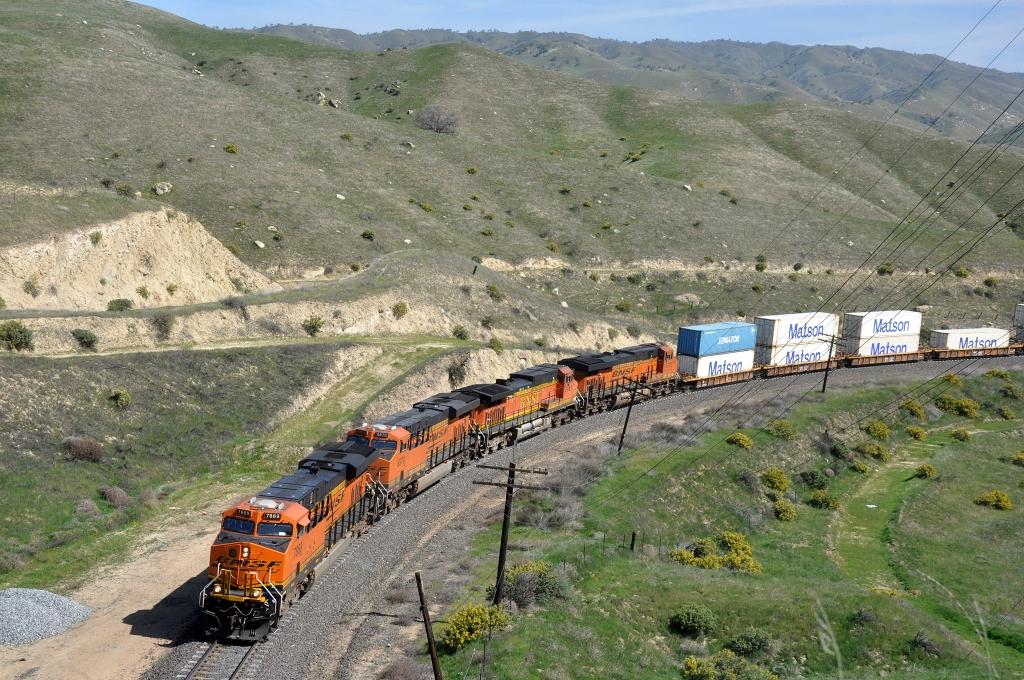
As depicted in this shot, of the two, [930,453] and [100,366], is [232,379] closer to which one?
[100,366]

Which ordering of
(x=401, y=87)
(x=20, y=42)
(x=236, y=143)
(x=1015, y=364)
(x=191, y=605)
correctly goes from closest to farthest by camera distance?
(x=191, y=605) < (x=1015, y=364) < (x=236, y=143) < (x=20, y=42) < (x=401, y=87)

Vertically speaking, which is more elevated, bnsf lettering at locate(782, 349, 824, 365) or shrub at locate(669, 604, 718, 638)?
bnsf lettering at locate(782, 349, 824, 365)

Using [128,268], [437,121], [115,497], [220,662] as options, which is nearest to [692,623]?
[220,662]

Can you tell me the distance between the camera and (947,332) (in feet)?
272

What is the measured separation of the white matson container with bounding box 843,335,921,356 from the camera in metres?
78.9

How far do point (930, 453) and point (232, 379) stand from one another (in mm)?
48183

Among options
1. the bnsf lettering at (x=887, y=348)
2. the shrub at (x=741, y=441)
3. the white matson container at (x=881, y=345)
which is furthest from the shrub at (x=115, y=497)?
the bnsf lettering at (x=887, y=348)

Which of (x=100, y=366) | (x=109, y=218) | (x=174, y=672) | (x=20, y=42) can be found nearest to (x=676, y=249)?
(x=109, y=218)

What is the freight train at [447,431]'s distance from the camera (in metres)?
26.2

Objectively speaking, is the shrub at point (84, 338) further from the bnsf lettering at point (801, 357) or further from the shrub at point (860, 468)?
the bnsf lettering at point (801, 357)

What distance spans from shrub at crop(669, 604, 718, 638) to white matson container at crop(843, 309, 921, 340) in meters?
54.8

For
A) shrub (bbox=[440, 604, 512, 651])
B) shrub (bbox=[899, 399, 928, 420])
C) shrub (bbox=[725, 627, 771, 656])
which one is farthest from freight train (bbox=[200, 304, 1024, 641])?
shrub (bbox=[725, 627, 771, 656])

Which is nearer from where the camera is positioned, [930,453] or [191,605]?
[191,605]

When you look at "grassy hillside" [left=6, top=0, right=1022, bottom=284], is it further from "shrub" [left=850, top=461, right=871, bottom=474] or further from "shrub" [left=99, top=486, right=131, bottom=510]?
"shrub" [left=850, top=461, right=871, bottom=474]
